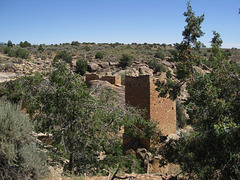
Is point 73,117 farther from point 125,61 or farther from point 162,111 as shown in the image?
point 125,61

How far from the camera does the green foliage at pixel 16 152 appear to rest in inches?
158

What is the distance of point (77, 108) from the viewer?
17.6ft

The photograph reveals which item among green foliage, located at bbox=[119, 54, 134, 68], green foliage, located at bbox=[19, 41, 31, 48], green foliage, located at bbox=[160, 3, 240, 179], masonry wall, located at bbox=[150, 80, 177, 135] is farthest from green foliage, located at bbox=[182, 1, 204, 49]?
green foliage, located at bbox=[19, 41, 31, 48]

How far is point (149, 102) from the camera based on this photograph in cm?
816

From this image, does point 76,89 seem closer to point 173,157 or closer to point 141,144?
point 173,157

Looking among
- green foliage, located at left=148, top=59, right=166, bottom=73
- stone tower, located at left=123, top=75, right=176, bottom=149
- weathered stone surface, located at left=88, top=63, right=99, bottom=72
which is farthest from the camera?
weathered stone surface, located at left=88, top=63, right=99, bottom=72

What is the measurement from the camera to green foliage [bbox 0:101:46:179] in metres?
4.02

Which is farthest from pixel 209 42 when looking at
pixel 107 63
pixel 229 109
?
pixel 107 63

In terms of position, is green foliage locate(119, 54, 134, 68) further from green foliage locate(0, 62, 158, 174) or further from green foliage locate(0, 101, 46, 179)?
green foliage locate(0, 101, 46, 179)

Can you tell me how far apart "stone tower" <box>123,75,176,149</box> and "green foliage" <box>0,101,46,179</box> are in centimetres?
450

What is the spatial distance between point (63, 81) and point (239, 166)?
4560mm

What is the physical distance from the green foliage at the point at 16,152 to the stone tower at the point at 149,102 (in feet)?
14.8

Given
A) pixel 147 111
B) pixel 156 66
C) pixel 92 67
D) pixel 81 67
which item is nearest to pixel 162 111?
pixel 147 111

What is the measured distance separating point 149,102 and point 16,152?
17.3 ft
